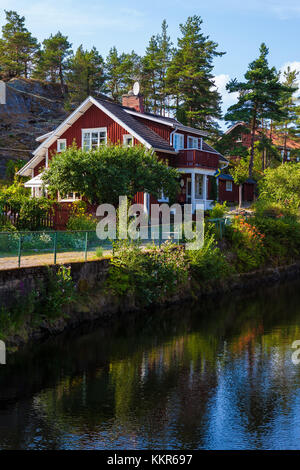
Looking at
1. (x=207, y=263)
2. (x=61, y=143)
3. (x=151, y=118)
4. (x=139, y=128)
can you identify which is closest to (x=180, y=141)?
(x=151, y=118)

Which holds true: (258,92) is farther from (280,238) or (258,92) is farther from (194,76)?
(280,238)

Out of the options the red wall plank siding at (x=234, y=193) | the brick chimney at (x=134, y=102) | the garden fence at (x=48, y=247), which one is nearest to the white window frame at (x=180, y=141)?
the brick chimney at (x=134, y=102)

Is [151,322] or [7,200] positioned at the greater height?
[7,200]

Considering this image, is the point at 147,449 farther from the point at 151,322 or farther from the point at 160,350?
the point at 151,322

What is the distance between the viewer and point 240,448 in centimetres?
971

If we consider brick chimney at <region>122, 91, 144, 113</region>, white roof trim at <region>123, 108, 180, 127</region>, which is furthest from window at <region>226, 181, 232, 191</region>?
white roof trim at <region>123, 108, 180, 127</region>

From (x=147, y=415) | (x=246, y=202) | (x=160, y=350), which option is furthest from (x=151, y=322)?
(x=246, y=202)

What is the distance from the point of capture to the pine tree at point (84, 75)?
A: 7875 centimetres

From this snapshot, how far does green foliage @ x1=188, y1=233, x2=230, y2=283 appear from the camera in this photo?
983 inches

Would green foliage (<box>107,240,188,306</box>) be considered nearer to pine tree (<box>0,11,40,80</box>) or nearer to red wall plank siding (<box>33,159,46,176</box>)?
red wall plank siding (<box>33,159,46,176</box>)

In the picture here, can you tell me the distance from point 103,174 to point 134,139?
872 centimetres

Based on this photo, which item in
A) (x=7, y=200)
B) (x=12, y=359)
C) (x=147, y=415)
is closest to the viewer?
(x=147, y=415)

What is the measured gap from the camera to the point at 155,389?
12836mm

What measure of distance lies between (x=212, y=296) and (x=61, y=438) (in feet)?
57.2
